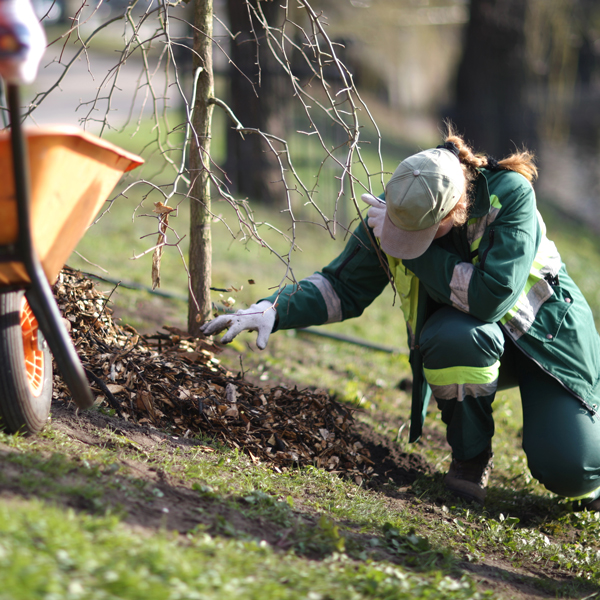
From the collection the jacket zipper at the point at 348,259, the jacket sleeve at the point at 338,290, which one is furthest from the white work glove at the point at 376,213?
the jacket zipper at the point at 348,259

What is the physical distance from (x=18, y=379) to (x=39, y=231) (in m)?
0.50

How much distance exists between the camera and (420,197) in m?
2.45

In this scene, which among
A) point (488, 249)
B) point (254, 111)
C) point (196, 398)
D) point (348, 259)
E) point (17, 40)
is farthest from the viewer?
point (254, 111)

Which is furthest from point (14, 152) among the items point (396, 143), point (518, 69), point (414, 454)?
point (396, 143)

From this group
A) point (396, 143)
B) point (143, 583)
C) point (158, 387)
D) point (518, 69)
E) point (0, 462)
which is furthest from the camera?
point (396, 143)

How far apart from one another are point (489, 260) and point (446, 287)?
0.21 meters

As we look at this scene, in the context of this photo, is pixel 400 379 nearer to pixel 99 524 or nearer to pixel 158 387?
pixel 158 387

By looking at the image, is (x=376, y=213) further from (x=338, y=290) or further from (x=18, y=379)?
(x=18, y=379)

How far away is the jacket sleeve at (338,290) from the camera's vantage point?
9.73 ft

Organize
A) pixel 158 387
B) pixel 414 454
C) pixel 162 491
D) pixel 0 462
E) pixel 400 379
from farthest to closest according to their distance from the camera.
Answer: pixel 400 379
pixel 414 454
pixel 158 387
pixel 162 491
pixel 0 462

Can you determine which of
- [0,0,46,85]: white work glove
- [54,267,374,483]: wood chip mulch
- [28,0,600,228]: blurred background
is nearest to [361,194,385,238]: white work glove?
[28,0,600,228]: blurred background

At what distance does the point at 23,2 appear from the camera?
5.11 ft

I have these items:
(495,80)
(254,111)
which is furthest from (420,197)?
(495,80)

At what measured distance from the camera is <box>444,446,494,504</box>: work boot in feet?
9.10
